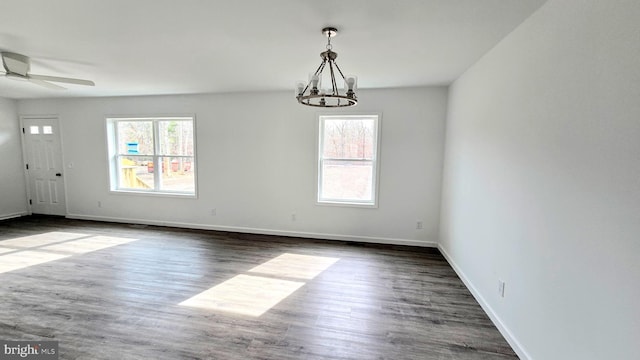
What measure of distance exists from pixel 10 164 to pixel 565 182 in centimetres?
866

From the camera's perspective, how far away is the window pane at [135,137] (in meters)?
5.32

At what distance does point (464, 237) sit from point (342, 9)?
2712 millimetres

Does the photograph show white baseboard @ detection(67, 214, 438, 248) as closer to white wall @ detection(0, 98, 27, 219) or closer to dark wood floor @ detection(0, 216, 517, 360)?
dark wood floor @ detection(0, 216, 517, 360)

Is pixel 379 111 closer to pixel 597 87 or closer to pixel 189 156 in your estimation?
pixel 597 87

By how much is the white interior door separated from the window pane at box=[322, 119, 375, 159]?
5.45 meters

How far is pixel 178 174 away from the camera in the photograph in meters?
5.23

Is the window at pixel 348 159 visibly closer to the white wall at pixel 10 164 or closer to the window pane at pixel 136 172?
the window pane at pixel 136 172

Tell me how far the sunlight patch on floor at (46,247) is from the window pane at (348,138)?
3.56 metres

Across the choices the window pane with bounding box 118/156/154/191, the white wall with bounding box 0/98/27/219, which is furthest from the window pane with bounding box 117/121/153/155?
the white wall with bounding box 0/98/27/219

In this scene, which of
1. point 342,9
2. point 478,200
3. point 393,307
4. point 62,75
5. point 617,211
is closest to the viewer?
point 617,211

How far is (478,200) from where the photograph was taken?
285 centimetres

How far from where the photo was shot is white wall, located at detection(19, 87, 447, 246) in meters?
4.25

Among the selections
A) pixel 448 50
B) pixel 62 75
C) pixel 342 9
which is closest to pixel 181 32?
pixel 342 9

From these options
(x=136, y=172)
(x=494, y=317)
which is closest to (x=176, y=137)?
(x=136, y=172)
